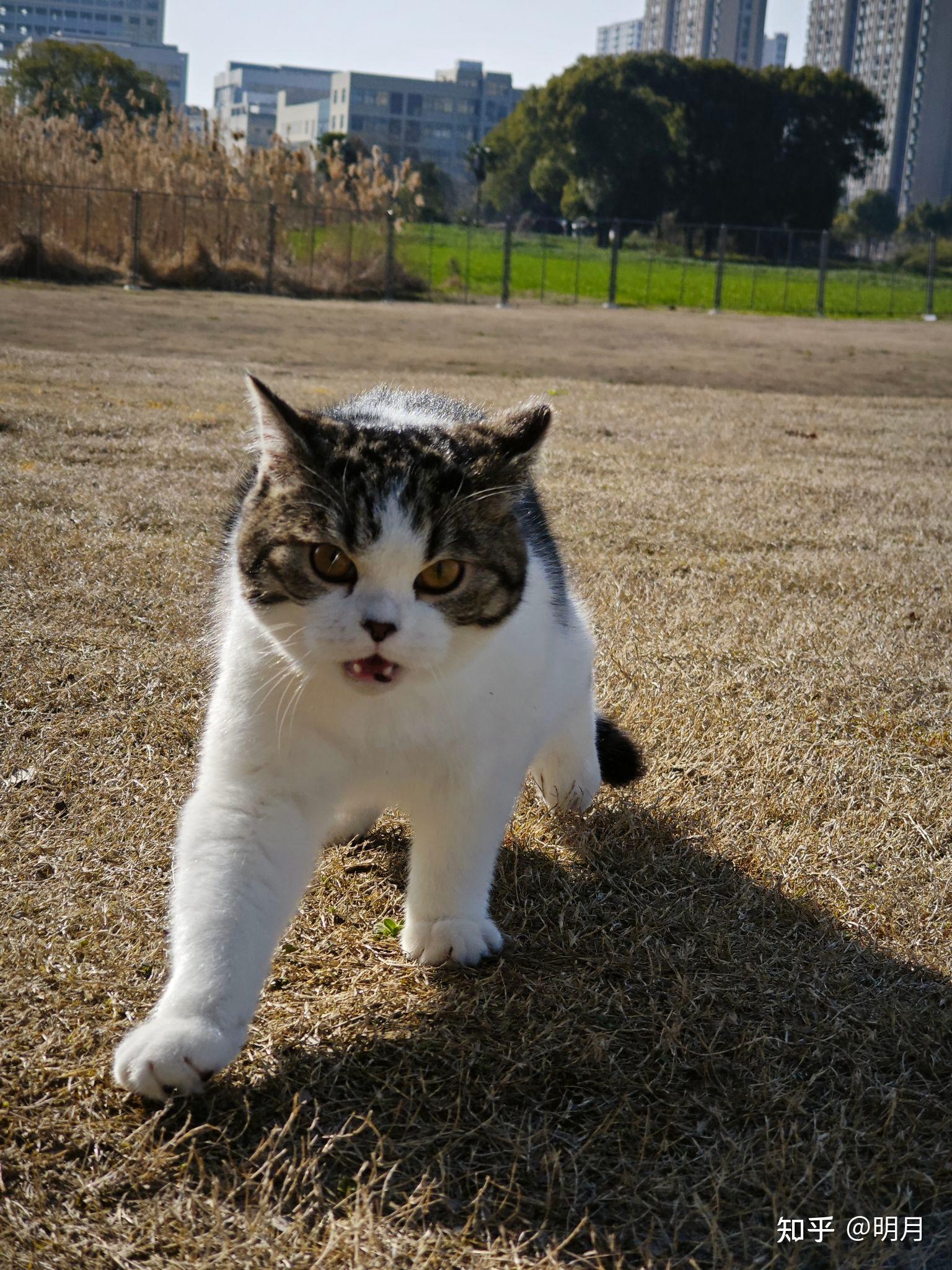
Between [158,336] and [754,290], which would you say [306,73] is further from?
[158,336]

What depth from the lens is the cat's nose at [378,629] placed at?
5.65 feet

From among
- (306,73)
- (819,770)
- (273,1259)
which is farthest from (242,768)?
(306,73)

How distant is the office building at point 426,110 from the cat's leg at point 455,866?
11560 centimetres

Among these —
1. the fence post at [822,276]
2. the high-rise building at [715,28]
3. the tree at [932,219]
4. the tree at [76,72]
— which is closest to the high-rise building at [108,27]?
the high-rise building at [715,28]

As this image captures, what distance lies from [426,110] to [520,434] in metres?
140

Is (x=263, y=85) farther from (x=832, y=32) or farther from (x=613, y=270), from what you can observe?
(x=613, y=270)

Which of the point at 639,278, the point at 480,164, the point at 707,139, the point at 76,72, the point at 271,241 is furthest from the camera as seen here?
the point at 480,164

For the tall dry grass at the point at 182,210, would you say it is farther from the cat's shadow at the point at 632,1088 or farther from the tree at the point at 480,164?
the tree at the point at 480,164

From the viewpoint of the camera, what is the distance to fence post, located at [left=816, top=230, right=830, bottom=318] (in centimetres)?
2260

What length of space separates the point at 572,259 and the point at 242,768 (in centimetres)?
3035

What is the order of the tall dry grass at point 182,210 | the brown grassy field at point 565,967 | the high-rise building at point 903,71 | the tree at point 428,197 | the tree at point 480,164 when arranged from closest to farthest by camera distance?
1. the brown grassy field at point 565,967
2. the tall dry grass at point 182,210
3. the tree at point 428,197
4. the tree at point 480,164
5. the high-rise building at point 903,71

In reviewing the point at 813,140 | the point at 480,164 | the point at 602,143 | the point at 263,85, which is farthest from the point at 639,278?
the point at 263,85

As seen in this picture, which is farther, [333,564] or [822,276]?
[822,276]

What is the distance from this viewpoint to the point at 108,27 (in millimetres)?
178625
